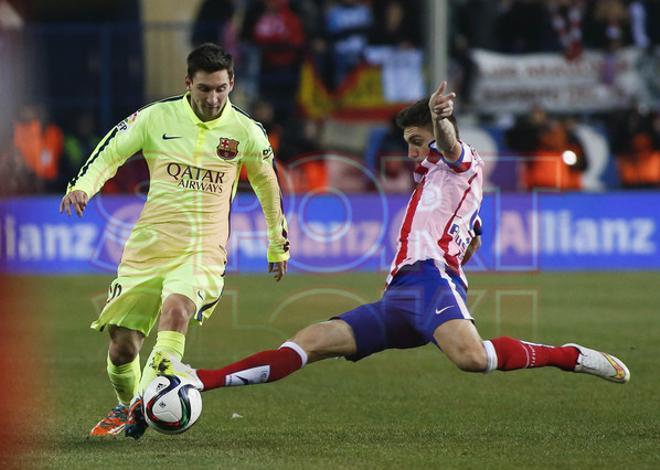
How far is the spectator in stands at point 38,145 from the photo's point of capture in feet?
60.4

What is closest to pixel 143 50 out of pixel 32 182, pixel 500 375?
pixel 32 182

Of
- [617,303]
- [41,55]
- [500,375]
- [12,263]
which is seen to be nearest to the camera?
[500,375]

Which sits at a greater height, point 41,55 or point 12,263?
point 41,55

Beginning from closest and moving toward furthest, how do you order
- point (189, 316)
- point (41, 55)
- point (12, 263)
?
point (189, 316), point (12, 263), point (41, 55)

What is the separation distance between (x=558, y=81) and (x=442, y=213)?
1326cm

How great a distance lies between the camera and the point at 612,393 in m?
8.78

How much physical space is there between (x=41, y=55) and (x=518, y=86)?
6.68 metres

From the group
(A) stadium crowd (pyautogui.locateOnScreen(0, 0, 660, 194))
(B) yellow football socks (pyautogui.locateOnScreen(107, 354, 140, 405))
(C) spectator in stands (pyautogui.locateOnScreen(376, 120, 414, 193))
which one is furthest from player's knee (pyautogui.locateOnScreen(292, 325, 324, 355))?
(A) stadium crowd (pyautogui.locateOnScreen(0, 0, 660, 194))

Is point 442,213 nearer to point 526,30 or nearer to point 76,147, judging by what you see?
point 76,147

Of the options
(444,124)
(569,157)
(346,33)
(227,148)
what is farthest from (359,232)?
(444,124)

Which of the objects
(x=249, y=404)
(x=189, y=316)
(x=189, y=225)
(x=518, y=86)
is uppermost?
(x=518, y=86)

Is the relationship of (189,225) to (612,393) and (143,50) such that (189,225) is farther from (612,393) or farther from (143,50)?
(143,50)

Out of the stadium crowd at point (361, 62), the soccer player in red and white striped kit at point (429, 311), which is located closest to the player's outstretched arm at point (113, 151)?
the soccer player in red and white striped kit at point (429, 311)

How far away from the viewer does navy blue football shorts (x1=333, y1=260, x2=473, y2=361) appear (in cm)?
691
